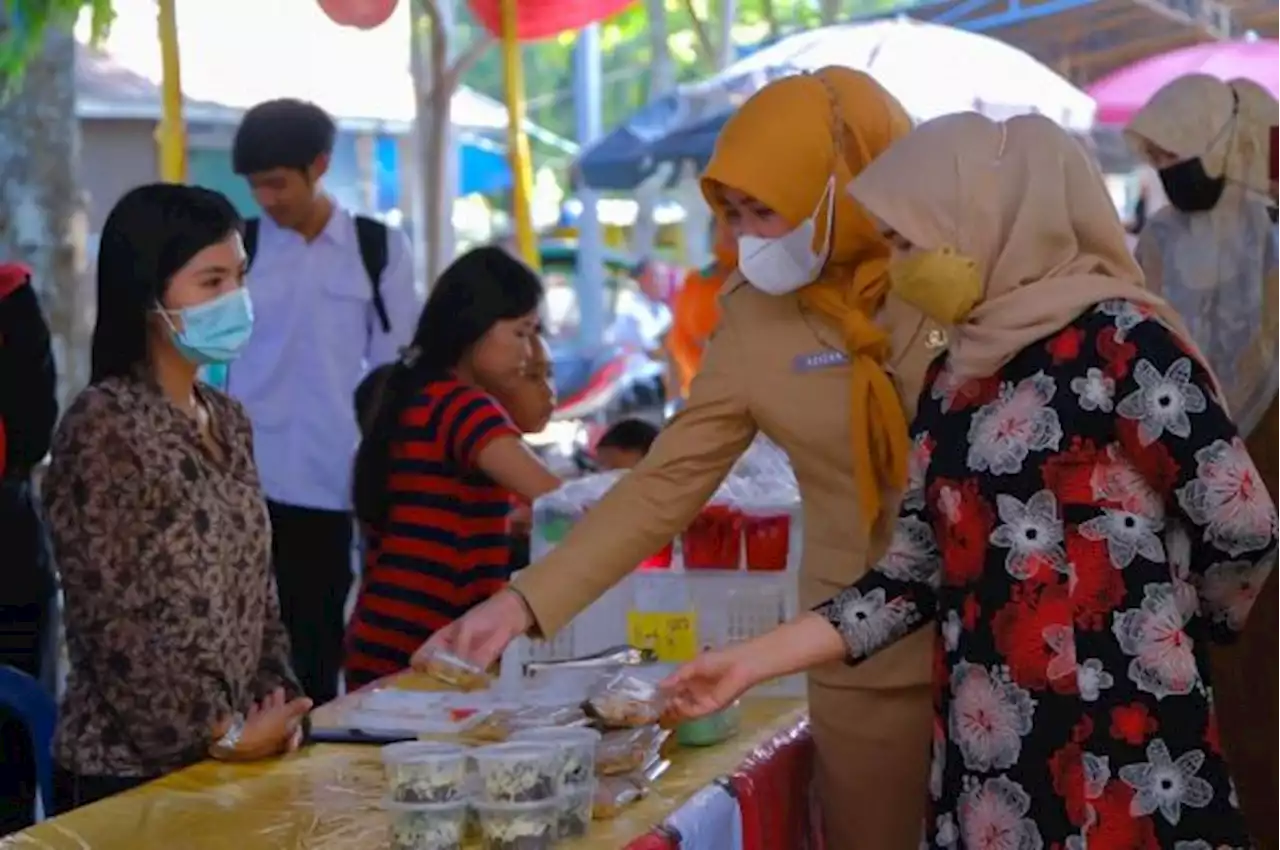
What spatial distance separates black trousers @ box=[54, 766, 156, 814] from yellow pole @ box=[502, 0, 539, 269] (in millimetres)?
3851

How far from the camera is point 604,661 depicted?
3.19 metres

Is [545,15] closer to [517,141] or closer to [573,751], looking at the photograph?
[517,141]

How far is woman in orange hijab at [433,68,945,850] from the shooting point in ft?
9.22

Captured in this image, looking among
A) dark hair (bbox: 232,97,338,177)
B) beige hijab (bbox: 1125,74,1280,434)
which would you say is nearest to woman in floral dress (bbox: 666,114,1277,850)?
beige hijab (bbox: 1125,74,1280,434)

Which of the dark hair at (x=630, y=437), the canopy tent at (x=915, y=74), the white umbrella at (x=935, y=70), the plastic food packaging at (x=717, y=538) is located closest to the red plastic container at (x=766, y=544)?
the plastic food packaging at (x=717, y=538)

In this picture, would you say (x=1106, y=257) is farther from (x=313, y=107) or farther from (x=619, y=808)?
(x=313, y=107)

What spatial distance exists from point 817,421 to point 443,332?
1.12 metres

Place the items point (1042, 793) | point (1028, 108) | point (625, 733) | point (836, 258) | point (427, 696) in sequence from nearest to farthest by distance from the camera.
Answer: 1. point (1042, 793)
2. point (625, 733)
3. point (836, 258)
4. point (427, 696)
5. point (1028, 108)

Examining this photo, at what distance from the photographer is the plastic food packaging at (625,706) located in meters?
2.77

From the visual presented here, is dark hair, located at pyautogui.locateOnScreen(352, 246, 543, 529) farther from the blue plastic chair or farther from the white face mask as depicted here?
the white face mask

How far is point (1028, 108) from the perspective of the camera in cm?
841

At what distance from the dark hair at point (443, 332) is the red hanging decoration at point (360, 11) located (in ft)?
7.47

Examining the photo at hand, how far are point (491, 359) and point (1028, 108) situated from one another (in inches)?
201

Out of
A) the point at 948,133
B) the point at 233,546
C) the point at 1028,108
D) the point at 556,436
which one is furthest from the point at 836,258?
the point at 556,436
